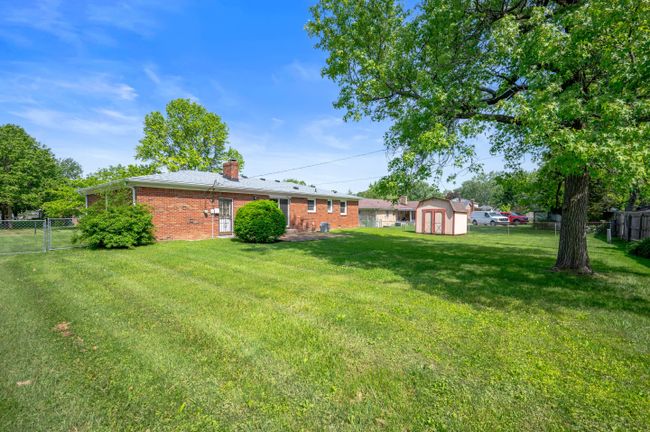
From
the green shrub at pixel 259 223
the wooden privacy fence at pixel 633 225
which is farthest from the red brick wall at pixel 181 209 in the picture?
the wooden privacy fence at pixel 633 225

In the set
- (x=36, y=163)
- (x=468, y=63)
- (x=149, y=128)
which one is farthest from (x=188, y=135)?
(x=468, y=63)

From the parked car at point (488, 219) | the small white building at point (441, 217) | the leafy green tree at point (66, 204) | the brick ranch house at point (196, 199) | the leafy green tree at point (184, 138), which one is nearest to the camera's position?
the brick ranch house at point (196, 199)

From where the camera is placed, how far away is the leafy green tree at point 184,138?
33031 mm

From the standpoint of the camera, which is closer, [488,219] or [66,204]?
[66,204]

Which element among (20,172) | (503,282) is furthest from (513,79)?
(20,172)

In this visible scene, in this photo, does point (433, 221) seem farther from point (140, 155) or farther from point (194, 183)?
point (140, 155)

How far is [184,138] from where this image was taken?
34.7 metres

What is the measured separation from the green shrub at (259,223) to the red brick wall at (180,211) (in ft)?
8.51

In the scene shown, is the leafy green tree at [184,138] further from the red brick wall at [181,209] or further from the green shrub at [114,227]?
the green shrub at [114,227]

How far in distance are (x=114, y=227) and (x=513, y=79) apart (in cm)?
1372

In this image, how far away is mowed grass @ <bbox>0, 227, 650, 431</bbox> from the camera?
2.24m

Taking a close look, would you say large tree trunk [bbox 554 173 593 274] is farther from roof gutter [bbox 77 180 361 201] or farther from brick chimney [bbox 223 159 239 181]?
brick chimney [bbox 223 159 239 181]

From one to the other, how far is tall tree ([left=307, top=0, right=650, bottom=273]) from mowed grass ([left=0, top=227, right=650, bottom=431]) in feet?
8.60

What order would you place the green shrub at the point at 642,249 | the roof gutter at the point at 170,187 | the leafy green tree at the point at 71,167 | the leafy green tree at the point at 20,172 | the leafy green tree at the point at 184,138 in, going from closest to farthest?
the green shrub at the point at 642,249 < the roof gutter at the point at 170,187 < the leafy green tree at the point at 20,172 < the leafy green tree at the point at 184,138 < the leafy green tree at the point at 71,167
